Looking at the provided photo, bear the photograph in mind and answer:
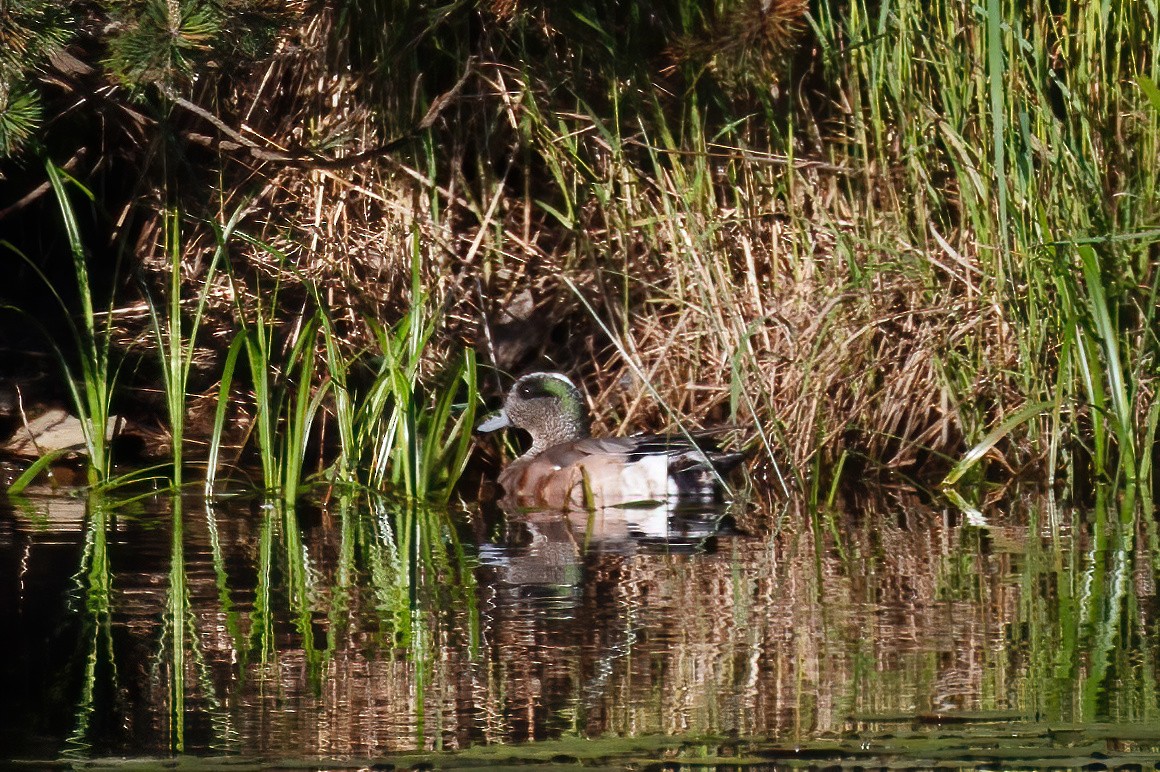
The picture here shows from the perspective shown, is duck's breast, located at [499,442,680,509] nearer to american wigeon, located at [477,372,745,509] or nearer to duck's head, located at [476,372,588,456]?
american wigeon, located at [477,372,745,509]

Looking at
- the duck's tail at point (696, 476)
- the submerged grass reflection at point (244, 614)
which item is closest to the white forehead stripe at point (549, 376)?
the duck's tail at point (696, 476)

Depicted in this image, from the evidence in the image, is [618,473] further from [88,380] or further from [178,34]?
[178,34]

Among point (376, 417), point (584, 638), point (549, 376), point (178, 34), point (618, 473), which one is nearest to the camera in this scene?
point (584, 638)

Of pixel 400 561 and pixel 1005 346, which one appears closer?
pixel 400 561

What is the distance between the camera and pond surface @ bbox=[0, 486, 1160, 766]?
2.23 meters

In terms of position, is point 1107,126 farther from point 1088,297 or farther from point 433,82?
point 433,82

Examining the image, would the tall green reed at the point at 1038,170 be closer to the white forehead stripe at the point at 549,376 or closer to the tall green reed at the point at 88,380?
the white forehead stripe at the point at 549,376

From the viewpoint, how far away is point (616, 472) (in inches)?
207

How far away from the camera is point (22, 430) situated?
18.9 feet

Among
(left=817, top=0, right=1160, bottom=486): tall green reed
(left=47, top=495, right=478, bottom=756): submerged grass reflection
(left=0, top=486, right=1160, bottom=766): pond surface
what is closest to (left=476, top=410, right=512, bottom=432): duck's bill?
(left=47, top=495, right=478, bottom=756): submerged grass reflection

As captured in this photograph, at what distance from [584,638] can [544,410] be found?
2.99 metres

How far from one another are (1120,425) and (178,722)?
335cm

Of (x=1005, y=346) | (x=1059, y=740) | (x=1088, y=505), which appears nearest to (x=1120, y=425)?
(x=1088, y=505)

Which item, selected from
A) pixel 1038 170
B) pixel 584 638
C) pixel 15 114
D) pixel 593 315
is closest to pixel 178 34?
pixel 15 114
